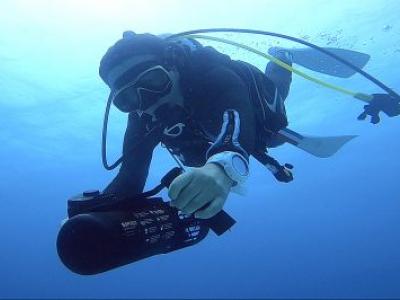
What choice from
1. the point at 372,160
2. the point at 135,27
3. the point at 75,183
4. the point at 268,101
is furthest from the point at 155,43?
the point at 372,160

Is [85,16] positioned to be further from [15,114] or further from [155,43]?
[155,43]

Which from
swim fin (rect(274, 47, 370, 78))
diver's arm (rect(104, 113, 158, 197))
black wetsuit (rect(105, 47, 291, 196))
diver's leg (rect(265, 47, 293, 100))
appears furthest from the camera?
swim fin (rect(274, 47, 370, 78))

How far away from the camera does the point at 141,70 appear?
11.9 ft

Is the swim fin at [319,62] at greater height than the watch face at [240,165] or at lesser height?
greater

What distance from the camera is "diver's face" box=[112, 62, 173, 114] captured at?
11.9 feet

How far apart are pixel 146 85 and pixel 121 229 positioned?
165 cm

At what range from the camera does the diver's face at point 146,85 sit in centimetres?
361

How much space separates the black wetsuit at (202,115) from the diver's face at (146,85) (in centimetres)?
17

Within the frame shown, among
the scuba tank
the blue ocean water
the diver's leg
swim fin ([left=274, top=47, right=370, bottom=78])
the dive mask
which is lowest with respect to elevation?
the scuba tank

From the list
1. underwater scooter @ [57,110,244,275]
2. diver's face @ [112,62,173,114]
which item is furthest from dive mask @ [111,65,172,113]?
underwater scooter @ [57,110,244,275]

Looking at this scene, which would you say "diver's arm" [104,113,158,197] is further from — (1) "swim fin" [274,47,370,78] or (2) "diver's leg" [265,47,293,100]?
(1) "swim fin" [274,47,370,78]

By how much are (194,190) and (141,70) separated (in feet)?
5.92

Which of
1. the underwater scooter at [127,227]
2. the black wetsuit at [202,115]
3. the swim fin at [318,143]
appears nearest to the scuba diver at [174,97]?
the black wetsuit at [202,115]

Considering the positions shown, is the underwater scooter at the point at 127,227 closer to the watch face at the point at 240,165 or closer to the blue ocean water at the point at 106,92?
the watch face at the point at 240,165
